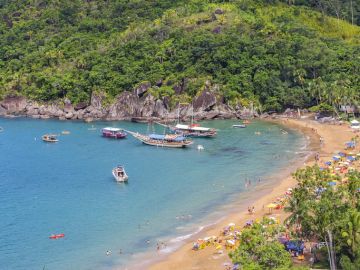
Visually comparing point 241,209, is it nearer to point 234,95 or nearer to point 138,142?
point 138,142

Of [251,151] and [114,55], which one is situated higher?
[114,55]

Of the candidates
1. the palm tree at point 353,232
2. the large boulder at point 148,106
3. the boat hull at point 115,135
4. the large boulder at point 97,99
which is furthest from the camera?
the large boulder at point 97,99

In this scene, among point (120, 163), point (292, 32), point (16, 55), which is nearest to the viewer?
point (120, 163)

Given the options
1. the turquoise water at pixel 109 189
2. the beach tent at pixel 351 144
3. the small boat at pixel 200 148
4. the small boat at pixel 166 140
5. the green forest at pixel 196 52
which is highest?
the green forest at pixel 196 52

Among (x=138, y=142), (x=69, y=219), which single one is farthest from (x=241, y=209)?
(x=138, y=142)

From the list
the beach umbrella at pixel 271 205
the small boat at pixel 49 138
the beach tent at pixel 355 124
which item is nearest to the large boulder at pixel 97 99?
the small boat at pixel 49 138

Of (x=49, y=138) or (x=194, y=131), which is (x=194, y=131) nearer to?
(x=194, y=131)

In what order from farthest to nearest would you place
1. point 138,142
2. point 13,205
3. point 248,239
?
point 138,142
point 13,205
point 248,239

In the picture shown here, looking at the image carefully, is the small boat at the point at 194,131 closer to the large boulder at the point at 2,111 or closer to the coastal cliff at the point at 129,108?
the coastal cliff at the point at 129,108
